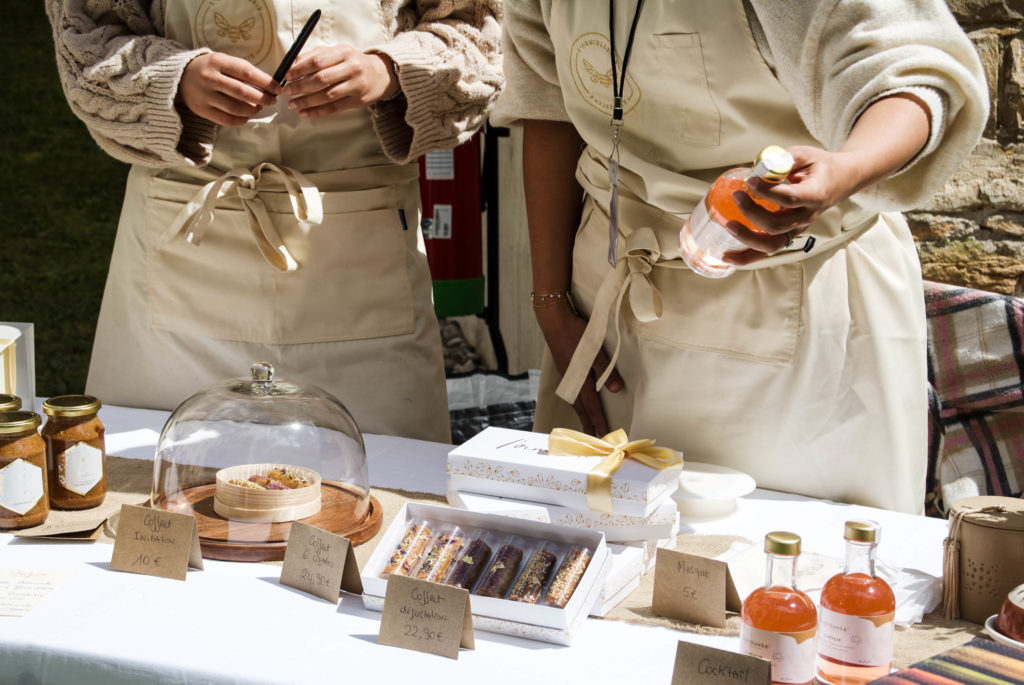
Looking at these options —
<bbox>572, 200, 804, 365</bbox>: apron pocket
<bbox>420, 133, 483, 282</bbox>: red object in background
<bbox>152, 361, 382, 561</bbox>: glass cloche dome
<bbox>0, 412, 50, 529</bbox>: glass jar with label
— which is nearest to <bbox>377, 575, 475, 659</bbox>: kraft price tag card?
<bbox>152, 361, 382, 561</bbox>: glass cloche dome

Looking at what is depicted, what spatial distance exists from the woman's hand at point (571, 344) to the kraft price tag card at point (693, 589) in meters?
0.60

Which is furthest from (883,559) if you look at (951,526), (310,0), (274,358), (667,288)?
(310,0)

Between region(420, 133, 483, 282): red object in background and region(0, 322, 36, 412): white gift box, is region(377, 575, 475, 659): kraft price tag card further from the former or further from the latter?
region(420, 133, 483, 282): red object in background

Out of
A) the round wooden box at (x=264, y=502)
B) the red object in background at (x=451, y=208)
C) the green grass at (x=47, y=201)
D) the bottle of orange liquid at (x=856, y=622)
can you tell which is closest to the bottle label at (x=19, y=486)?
the round wooden box at (x=264, y=502)

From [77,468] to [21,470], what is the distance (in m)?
0.08

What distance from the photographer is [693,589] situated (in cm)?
107

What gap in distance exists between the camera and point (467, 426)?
9.31 ft

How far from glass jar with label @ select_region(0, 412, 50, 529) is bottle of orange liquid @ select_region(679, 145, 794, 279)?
0.85 m

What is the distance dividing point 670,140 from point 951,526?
0.66 metres

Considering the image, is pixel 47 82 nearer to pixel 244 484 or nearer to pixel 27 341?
pixel 27 341

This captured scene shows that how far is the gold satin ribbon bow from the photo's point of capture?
3.95 ft

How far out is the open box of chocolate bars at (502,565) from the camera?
1018 millimetres

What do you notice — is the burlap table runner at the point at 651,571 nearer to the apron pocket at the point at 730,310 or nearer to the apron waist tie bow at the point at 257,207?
the apron pocket at the point at 730,310

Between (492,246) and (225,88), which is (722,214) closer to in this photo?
(225,88)
